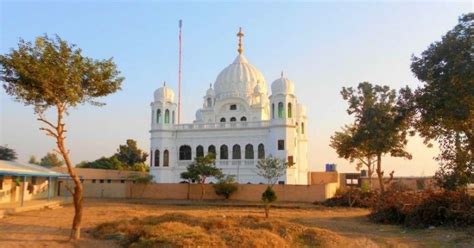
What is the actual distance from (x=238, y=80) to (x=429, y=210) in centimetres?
3731

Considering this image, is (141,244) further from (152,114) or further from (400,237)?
(152,114)

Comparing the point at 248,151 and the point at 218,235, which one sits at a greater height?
the point at 248,151

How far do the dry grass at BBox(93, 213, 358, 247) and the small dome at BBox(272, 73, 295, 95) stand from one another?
103 ft

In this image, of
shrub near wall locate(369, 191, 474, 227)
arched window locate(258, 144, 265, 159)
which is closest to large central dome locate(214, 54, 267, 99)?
arched window locate(258, 144, 265, 159)

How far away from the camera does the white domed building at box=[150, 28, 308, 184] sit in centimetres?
4612

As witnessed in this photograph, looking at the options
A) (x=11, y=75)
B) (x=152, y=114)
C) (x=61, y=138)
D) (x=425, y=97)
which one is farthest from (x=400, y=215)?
(x=152, y=114)

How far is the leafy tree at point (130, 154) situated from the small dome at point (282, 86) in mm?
34107

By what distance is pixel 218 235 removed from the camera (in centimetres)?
1319

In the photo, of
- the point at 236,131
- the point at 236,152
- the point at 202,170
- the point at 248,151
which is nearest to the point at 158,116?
the point at 236,131

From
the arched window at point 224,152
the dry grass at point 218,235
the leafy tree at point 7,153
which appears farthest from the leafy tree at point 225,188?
the leafy tree at point 7,153

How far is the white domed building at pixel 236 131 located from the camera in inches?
1816

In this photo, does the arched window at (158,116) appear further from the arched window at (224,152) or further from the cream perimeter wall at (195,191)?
the cream perimeter wall at (195,191)

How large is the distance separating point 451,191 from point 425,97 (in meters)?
4.29

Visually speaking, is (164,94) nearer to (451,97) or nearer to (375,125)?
(375,125)
